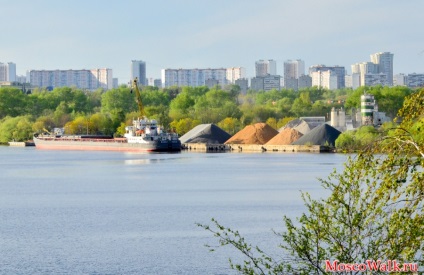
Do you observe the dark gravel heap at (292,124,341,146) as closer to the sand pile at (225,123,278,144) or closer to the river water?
the sand pile at (225,123,278,144)

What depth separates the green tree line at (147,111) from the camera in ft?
254

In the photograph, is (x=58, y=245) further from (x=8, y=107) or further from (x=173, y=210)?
(x=8, y=107)

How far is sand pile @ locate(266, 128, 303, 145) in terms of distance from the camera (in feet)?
199

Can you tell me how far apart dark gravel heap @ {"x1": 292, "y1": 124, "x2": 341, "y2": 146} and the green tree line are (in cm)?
1731

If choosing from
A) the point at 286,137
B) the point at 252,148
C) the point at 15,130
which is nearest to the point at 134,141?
the point at 252,148

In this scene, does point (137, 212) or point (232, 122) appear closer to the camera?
point (137, 212)

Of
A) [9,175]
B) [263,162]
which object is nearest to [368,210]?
[9,175]

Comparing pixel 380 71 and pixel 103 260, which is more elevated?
pixel 380 71

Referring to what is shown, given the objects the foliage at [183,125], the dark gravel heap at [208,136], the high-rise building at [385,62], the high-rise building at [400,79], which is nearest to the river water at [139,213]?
the dark gravel heap at [208,136]

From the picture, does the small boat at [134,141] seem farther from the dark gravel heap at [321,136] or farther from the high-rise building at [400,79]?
the high-rise building at [400,79]

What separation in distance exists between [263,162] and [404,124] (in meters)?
39.3

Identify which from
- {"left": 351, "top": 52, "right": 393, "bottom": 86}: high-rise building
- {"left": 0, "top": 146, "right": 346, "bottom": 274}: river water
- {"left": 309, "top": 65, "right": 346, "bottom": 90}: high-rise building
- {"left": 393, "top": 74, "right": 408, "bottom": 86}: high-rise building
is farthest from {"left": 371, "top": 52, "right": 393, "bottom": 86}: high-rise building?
{"left": 0, "top": 146, "right": 346, "bottom": 274}: river water

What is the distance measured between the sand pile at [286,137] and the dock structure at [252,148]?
48 centimetres

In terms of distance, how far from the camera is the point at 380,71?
184375 mm
